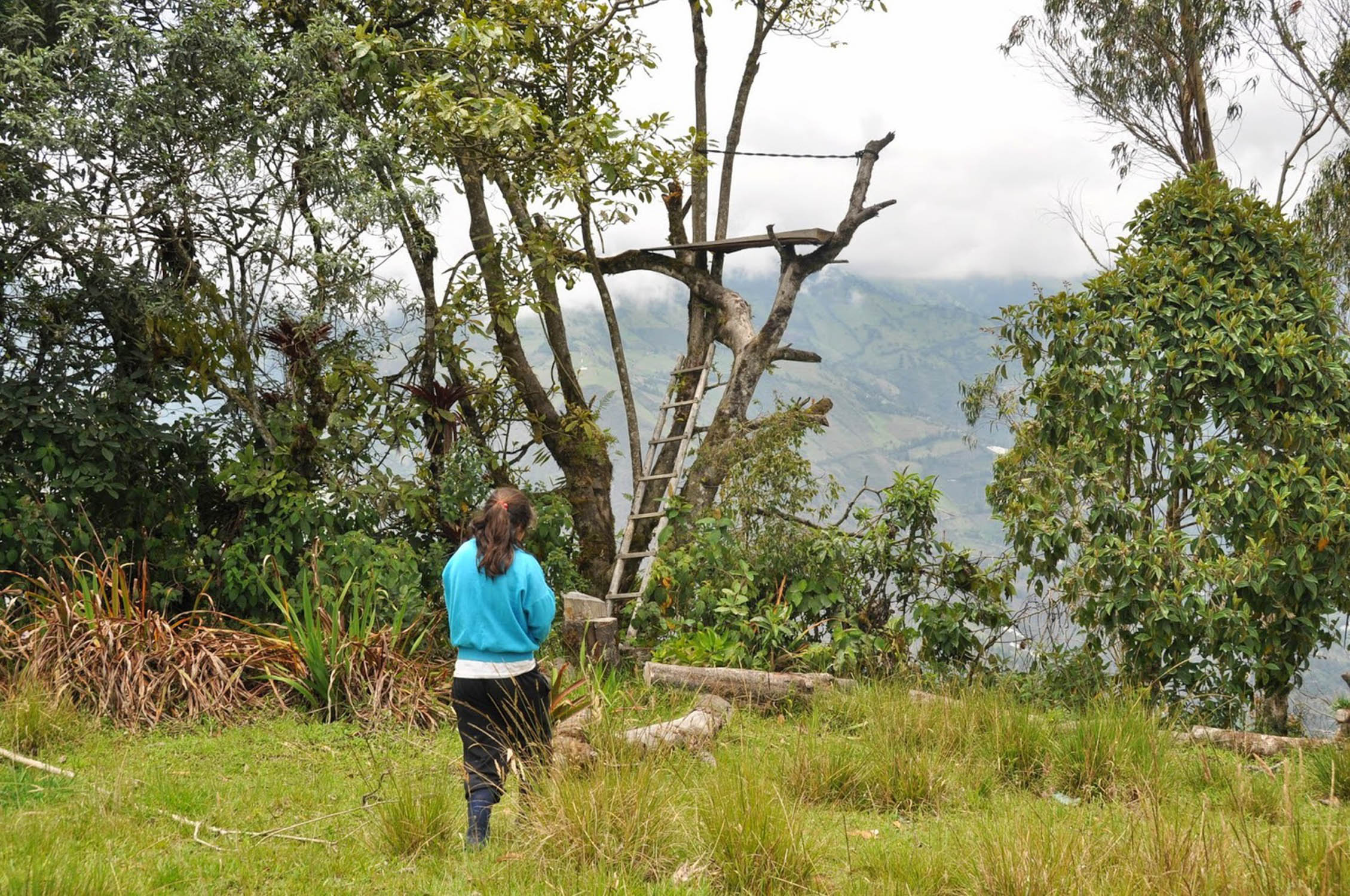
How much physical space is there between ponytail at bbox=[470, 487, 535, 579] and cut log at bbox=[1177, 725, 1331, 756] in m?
4.45

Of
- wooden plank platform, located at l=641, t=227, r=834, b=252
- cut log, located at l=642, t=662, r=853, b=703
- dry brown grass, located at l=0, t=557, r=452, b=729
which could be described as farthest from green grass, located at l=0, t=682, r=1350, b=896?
wooden plank platform, located at l=641, t=227, r=834, b=252

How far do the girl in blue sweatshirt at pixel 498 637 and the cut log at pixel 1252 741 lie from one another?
4.26 m

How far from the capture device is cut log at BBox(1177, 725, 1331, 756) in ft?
21.6

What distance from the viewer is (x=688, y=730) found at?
5770mm

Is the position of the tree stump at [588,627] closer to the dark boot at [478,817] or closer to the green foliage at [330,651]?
the green foliage at [330,651]

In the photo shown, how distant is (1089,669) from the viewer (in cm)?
749

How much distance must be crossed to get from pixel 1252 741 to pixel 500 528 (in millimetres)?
5068

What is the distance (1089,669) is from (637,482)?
17.0 feet

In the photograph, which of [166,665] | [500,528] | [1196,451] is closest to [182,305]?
[166,665]

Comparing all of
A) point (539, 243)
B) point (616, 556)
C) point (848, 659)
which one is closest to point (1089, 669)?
point (848, 659)

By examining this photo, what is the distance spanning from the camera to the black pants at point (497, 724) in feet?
14.9

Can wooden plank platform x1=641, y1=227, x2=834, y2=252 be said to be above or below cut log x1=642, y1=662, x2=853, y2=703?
above

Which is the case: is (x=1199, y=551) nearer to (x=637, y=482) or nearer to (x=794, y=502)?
(x=794, y=502)

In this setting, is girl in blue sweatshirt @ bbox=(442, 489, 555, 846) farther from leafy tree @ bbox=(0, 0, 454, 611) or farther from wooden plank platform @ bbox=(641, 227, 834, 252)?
wooden plank platform @ bbox=(641, 227, 834, 252)
